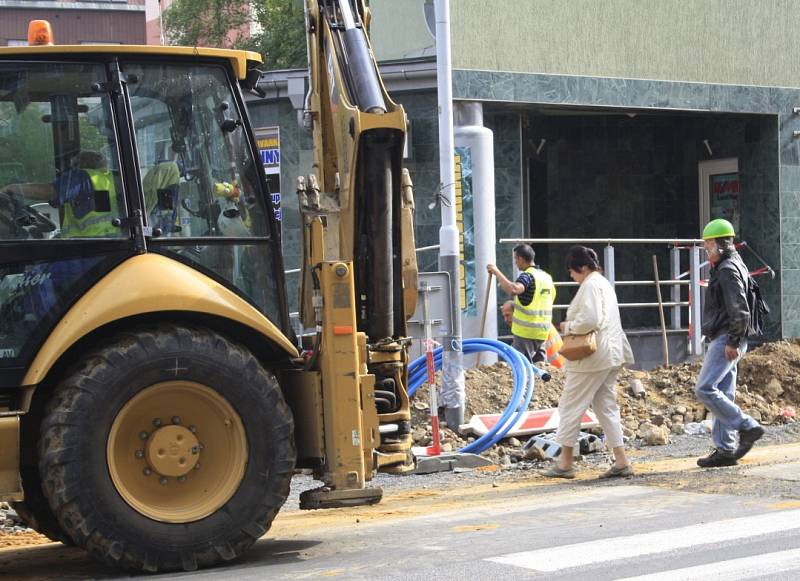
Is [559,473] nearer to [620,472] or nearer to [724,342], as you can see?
[620,472]

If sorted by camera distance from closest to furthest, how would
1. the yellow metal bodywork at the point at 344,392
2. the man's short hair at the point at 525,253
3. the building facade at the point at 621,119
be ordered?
the yellow metal bodywork at the point at 344,392 → the man's short hair at the point at 525,253 → the building facade at the point at 621,119

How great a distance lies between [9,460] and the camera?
6.54 metres

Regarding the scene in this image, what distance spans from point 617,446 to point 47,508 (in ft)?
15.3

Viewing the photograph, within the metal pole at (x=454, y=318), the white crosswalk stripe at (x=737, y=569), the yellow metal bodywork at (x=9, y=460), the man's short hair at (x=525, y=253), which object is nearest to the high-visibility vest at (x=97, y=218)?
the yellow metal bodywork at (x=9, y=460)

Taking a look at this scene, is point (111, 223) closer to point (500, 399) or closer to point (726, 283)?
point (726, 283)

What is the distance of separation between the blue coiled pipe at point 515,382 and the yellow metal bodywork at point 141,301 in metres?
5.09

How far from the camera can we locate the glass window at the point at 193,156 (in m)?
7.18

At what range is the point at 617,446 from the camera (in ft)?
33.6

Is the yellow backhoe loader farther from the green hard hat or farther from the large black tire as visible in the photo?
the green hard hat

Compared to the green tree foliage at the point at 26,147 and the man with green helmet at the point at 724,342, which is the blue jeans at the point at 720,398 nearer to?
the man with green helmet at the point at 724,342

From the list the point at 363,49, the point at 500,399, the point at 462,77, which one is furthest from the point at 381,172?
the point at 462,77

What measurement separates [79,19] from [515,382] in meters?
36.7

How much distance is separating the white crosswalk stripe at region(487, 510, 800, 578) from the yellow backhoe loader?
105 cm

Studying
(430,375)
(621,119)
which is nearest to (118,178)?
(430,375)
